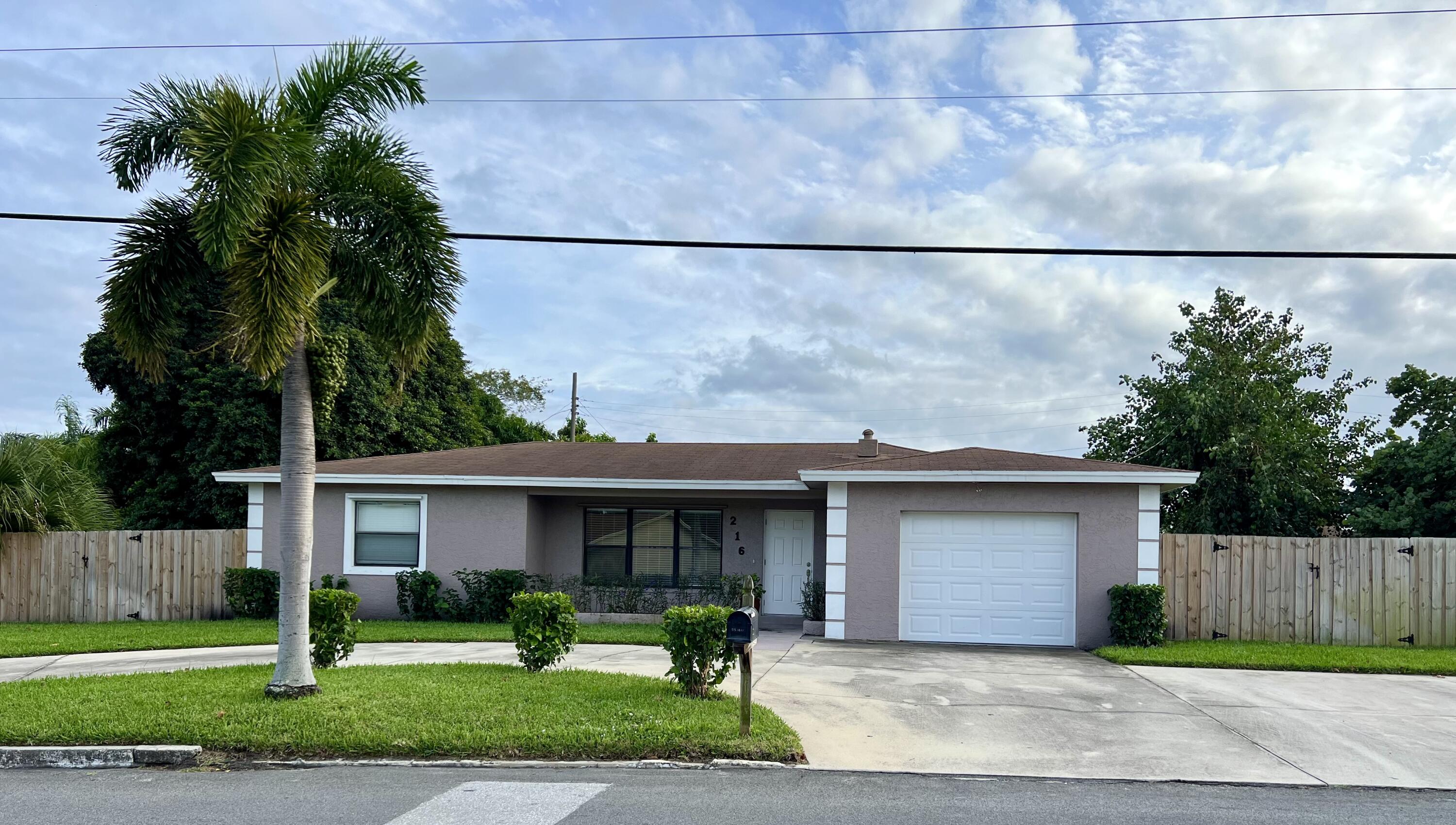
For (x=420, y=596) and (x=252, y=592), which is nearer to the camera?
(x=420, y=596)

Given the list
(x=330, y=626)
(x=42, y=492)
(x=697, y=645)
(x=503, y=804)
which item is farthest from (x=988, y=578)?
(x=42, y=492)

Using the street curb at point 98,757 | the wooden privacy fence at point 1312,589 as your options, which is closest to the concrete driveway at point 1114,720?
the wooden privacy fence at point 1312,589

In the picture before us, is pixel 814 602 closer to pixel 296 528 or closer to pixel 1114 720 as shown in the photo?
pixel 1114 720

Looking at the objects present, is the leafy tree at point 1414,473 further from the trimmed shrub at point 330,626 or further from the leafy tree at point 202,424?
the leafy tree at point 202,424

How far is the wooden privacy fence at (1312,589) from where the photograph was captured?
16.3 meters

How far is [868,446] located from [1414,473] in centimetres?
1104

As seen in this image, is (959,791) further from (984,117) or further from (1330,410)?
(1330,410)

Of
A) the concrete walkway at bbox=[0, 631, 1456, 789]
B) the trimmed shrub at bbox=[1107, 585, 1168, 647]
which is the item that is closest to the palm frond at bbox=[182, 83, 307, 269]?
the concrete walkway at bbox=[0, 631, 1456, 789]

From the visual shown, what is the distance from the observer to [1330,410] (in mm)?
23969

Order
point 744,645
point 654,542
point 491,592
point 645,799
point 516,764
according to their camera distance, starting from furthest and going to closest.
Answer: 1. point 654,542
2. point 491,592
3. point 744,645
4. point 516,764
5. point 645,799

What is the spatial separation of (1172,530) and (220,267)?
2193 cm

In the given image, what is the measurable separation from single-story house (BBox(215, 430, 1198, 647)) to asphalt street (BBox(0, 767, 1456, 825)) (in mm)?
8476

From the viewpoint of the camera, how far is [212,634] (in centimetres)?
1594

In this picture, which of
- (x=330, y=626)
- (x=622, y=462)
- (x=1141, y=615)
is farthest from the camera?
(x=622, y=462)
